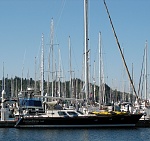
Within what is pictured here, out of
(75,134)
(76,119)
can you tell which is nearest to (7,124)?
(76,119)

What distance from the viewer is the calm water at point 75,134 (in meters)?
56.1

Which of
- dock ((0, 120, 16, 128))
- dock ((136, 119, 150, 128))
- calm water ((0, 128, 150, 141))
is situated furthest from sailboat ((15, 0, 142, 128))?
dock ((136, 119, 150, 128))

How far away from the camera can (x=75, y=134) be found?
60094 millimetres

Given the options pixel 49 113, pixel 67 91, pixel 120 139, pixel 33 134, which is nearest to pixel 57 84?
pixel 67 91

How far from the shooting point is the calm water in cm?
5606

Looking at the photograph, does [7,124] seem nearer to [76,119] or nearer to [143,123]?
[76,119]

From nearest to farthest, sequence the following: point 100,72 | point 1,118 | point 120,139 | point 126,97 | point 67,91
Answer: point 120,139 → point 1,118 → point 100,72 → point 67,91 → point 126,97

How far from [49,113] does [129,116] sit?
9984 mm

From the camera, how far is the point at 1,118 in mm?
69812

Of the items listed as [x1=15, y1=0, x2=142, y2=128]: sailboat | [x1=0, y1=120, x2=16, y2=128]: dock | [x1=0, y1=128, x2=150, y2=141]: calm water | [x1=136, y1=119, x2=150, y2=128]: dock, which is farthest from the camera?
[x1=136, y1=119, x2=150, y2=128]: dock

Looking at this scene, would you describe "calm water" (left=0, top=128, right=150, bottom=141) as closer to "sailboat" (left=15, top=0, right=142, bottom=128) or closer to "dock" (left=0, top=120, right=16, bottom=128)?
"sailboat" (left=15, top=0, right=142, bottom=128)

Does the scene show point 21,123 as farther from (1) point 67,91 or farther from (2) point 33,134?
(1) point 67,91

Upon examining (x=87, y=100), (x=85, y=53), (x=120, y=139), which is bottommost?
(x=120, y=139)

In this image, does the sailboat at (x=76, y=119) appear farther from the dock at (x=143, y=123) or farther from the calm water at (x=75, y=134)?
the dock at (x=143, y=123)
